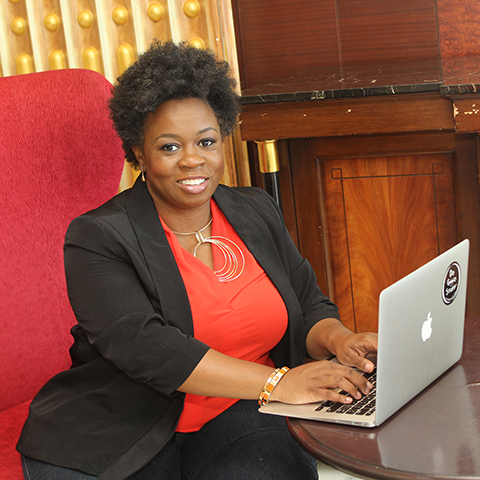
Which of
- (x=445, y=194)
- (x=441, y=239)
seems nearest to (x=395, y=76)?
(x=445, y=194)

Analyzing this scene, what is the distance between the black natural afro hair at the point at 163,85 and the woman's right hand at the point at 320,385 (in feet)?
2.20

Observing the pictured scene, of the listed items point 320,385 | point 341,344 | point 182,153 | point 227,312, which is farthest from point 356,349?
point 182,153

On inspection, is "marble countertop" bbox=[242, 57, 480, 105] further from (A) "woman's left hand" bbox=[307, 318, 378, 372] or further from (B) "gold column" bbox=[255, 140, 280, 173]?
(A) "woman's left hand" bbox=[307, 318, 378, 372]

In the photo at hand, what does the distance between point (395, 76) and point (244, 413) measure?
1.11 metres

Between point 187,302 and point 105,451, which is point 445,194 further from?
point 105,451

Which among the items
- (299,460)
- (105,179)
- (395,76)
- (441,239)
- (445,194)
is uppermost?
(395,76)

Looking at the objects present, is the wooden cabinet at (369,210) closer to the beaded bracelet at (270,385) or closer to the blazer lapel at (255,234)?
the blazer lapel at (255,234)

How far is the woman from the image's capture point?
4.09ft

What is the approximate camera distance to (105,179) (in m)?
1.75

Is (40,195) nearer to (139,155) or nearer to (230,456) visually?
(139,155)

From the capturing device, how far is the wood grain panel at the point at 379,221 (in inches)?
75.4

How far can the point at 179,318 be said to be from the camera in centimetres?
135

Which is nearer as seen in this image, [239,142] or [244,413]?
[244,413]

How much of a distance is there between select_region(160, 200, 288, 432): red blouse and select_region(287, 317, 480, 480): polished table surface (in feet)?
1.29
